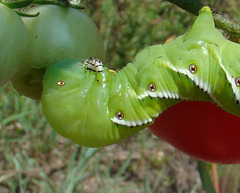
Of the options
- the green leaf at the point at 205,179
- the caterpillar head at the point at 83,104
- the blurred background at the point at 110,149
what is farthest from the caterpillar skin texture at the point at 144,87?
the blurred background at the point at 110,149

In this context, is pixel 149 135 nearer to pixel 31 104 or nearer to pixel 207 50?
pixel 31 104

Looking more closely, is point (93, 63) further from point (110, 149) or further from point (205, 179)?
point (110, 149)

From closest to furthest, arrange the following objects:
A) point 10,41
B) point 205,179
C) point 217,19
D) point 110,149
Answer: point 10,41, point 217,19, point 205,179, point 110,149

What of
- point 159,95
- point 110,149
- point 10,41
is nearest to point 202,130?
point 159,95

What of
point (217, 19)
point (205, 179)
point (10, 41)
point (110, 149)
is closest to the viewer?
point (10, 41)

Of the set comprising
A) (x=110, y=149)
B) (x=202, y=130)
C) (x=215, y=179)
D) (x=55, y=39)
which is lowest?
(x=110, y=149)

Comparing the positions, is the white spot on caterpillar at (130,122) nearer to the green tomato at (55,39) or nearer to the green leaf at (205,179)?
the green tomato at (55,39)

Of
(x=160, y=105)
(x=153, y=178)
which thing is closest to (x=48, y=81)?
(x=160, y=105)
